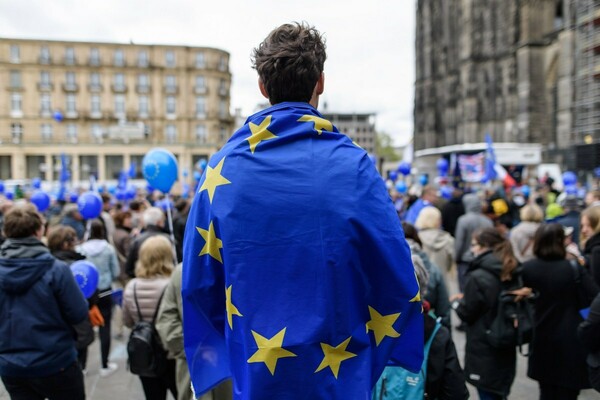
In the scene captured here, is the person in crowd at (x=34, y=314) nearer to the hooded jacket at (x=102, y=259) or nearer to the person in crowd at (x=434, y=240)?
the hooded jacket at (x=102, y=259)

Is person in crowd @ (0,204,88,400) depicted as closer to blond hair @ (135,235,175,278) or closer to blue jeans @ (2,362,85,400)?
blue jeans @ (2,362,85,400)

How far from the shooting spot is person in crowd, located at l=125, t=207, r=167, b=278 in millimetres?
6816

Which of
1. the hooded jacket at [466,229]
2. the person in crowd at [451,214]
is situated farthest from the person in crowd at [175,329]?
the person in crowd at [451,214]

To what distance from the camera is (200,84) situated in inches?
2665

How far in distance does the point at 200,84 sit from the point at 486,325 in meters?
66.8

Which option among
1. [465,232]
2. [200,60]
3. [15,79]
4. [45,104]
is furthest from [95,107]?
[465,232]

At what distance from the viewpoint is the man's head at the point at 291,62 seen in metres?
1.75

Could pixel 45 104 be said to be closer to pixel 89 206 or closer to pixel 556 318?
pixel 89 206

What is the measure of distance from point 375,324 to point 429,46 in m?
53.8

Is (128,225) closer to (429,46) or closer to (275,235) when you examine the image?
(275,235)

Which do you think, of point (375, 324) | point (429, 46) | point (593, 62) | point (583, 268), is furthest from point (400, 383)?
point (429, 46)

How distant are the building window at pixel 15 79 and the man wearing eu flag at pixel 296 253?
232 feet

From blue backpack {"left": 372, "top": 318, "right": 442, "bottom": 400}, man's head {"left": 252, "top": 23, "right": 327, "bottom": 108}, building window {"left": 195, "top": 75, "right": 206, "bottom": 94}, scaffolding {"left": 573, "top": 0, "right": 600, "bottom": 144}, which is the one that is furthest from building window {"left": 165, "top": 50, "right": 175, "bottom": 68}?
man's head {"left": 252, "top": 23, "right": 327, "bottom": 108}

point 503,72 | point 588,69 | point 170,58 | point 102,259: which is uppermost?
point 170,58
